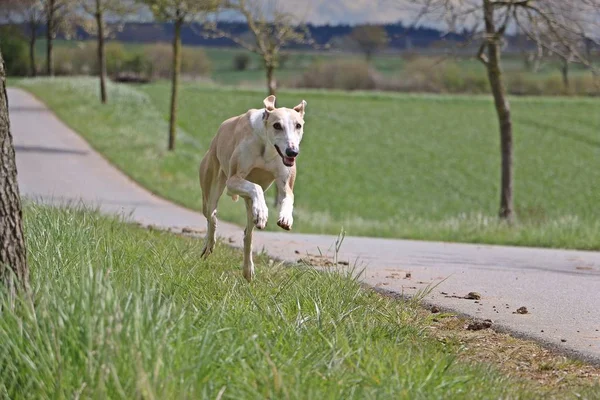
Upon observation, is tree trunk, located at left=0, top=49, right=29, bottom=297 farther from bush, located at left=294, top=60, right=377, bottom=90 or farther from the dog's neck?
bush, located at left=294, top=60, right=377, bottom=90

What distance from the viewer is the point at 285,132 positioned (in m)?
8.05

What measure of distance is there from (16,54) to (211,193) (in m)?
94.8

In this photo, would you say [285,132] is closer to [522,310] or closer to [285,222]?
[285,222]

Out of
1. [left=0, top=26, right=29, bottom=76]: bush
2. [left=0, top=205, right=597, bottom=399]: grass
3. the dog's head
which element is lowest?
[left=0, top=26, right=29, bottom=76]: bush

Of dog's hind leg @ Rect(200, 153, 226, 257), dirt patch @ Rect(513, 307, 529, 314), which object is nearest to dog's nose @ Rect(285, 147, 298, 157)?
dog's hind leg @ Rect(200, 153, 226, 257)

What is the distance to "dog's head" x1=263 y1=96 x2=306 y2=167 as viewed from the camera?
26.2 ft

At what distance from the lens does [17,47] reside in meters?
99.1

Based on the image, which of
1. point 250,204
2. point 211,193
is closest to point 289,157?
point 250,204

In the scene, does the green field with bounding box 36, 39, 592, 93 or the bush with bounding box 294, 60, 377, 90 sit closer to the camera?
the green field with bounding box 36, 39, 592, 93

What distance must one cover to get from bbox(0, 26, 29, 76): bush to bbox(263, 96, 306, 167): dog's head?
89281 millimetres

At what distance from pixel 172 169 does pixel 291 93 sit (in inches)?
1871

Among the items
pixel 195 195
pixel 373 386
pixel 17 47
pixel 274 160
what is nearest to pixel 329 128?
pixel 195 195

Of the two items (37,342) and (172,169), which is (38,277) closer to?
(37,342)

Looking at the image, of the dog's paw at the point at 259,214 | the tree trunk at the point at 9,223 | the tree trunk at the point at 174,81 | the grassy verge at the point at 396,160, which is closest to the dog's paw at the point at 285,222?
the dog's paw at the point at 259,214
